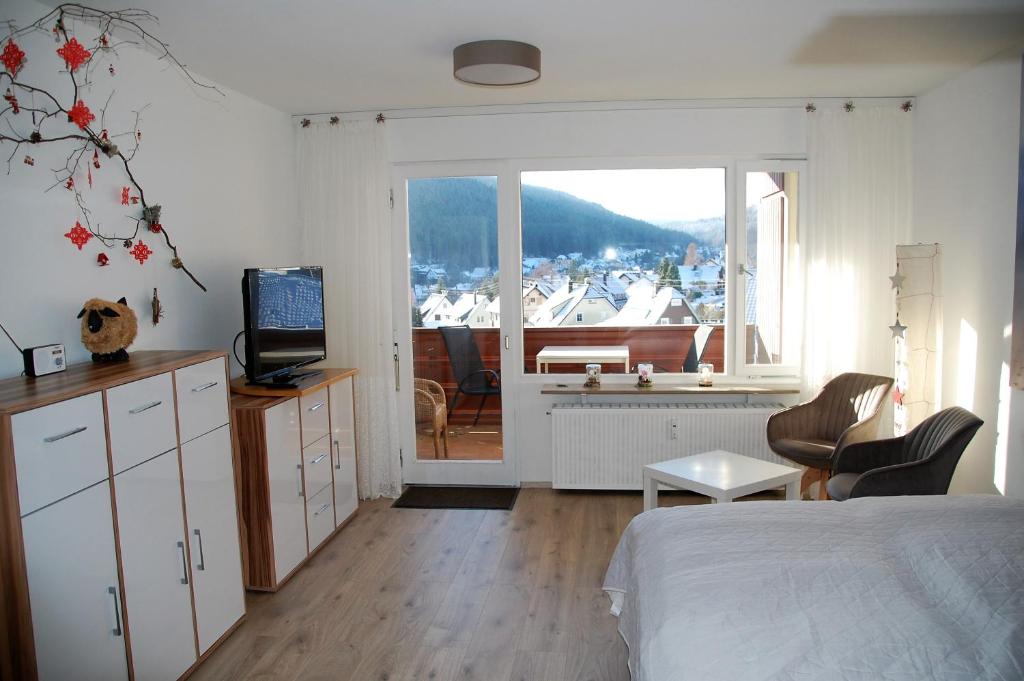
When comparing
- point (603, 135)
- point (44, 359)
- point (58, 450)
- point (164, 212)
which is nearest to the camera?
point (58, 450)

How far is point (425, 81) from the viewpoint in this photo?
402 cm

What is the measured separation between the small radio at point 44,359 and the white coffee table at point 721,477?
8.91ft

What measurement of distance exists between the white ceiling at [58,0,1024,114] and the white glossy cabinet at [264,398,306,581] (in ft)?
5.58

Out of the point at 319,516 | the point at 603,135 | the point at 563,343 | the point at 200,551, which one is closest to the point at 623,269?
the point at 563,343

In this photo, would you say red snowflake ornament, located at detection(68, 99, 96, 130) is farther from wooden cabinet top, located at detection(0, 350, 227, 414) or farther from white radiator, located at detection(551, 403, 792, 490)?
white radiator, located at detection(551, 403, 792, 490)

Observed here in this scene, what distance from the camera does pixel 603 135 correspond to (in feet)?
15.4

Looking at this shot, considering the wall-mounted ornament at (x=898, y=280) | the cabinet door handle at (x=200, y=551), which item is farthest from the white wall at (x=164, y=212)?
the wall-mounted ornament at (x=898, y=280)

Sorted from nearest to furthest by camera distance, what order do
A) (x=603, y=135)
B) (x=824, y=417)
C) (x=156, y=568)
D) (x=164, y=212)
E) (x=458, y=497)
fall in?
(x=156, y=568), (x=164, y=212), (x=824, y=417), (x=603, y=135), (x=458, y=497)

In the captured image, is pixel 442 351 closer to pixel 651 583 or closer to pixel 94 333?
pixel 94 333

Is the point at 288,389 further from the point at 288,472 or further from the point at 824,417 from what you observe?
the point at 824,417

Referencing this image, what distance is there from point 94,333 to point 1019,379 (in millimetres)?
4056

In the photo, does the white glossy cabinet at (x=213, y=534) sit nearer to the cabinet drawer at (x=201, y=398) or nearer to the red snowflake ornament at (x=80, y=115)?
the cabinet drawer at (x=201, y=398)

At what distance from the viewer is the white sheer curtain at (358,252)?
4723 millimetres

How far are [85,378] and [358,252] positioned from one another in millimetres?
2479
